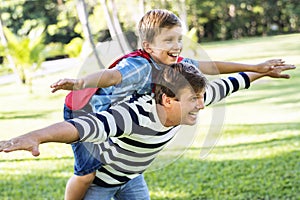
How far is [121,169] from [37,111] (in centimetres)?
855

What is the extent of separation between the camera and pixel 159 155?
223 cm

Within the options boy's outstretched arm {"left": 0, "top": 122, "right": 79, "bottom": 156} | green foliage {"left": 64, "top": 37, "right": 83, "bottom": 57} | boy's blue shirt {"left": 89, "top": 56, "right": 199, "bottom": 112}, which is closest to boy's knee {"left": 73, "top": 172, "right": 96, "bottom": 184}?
boy's blue shirt {"left": 89, "top": 56, "right": 199, "bottom": 112}

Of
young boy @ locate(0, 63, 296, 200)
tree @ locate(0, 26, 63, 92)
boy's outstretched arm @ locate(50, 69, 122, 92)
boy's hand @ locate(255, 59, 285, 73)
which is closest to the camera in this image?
young boy @ locate(0, 63, 296, 200)

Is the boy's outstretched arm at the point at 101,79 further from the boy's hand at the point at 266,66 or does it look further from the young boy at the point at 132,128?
the boy's hand at the point at 266,66

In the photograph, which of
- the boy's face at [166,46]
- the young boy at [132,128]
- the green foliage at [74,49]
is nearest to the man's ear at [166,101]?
the young boy at [132,128]

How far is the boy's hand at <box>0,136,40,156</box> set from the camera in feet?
4.62

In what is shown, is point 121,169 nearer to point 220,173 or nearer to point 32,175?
point 220,173

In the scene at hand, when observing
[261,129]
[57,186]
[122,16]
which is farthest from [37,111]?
[122,16]

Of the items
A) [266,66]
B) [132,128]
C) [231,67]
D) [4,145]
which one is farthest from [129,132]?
[266,66]

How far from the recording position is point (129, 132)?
73.3 inches

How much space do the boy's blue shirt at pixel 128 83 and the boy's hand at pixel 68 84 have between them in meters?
0.14

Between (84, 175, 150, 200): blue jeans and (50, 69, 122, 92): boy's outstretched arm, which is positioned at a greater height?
(50, 69, 122, 92): boy's outstretched arm

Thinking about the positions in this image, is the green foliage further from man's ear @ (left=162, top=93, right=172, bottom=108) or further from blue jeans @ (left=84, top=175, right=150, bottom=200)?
man's ear @ (left=162, top=93, right=172, bottom=108)

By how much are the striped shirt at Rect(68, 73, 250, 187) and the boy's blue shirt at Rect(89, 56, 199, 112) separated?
0.29ft
